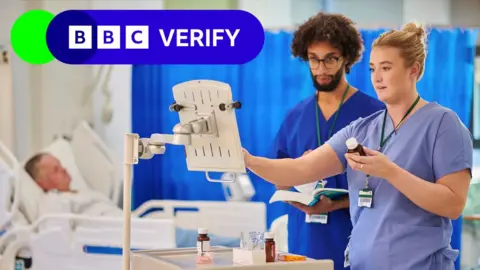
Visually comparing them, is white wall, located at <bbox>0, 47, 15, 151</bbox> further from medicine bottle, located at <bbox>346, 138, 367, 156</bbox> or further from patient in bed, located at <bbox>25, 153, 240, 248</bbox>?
medicine bottle, located at <bbox>346, 138, 367, 156</bbox>

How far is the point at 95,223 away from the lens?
432cm

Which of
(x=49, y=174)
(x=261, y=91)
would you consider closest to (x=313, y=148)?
(x=261, y=91)

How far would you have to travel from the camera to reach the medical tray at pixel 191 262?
187cm

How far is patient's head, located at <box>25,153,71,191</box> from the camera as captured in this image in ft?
14.6

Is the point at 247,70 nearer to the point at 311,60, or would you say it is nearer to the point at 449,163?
the point at 311,60

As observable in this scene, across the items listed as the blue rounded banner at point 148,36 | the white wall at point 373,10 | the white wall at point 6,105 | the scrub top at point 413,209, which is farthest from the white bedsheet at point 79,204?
the scrub top at point 413,209

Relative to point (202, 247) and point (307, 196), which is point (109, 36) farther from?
point (202, 247)

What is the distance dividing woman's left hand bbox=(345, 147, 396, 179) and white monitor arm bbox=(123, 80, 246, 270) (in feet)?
1.14

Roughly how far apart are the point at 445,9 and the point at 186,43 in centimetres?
156

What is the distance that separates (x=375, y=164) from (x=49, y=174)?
2794mm

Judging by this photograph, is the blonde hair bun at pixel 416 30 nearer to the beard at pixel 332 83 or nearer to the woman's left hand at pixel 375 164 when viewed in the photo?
the woman's left hand at pixel 375 164

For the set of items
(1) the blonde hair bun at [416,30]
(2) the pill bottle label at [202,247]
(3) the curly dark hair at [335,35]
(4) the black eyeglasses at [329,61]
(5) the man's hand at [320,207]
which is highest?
(3) the curly dark hair at [335,35]

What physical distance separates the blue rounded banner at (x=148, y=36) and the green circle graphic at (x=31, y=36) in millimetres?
48

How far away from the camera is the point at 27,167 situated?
4.46 metres
